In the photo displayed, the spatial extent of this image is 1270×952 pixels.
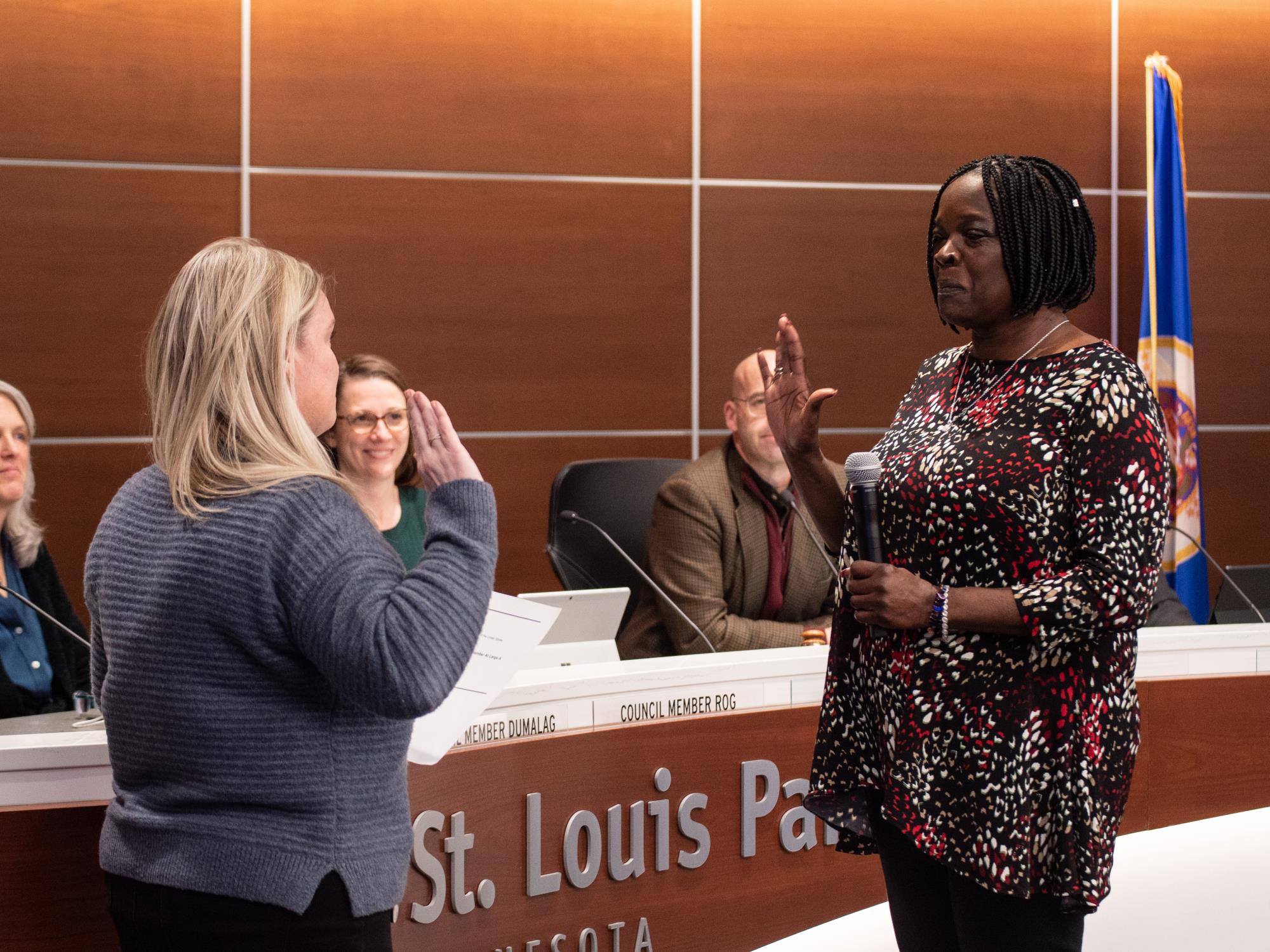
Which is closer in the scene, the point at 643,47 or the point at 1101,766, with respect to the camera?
the point at 1101,766

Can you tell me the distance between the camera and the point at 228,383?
1.07 m

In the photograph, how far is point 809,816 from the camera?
6.43 feet

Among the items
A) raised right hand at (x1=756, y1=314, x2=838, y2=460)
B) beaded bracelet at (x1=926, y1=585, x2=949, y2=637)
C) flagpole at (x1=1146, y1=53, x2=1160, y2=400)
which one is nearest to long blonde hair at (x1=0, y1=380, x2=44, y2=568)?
raised right hand at (x1=756, y1=314, x2=838, y2=460)

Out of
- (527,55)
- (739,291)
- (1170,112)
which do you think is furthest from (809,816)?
(1170,112)

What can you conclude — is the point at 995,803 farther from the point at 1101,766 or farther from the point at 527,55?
the point at 527,55

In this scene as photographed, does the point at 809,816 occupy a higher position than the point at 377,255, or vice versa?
the point at 377,255

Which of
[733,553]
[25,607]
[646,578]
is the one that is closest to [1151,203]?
[733,553]

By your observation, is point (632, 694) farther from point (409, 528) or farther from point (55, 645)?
point (55, 645)

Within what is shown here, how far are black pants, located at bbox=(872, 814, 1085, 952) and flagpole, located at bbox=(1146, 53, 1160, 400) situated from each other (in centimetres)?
351

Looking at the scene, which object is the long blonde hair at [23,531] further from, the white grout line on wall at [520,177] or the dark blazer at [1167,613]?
the dark blazer at [1167,613]

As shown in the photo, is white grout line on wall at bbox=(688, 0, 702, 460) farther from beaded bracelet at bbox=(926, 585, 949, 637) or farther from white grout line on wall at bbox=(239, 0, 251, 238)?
beaded bracelet at bbox=(926, 585, 949, 637)

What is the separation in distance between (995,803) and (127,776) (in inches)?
30.9

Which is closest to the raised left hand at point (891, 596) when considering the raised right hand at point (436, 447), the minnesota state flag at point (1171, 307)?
the raised right hand at point (436, 447)

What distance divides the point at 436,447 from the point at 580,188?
326 cm
